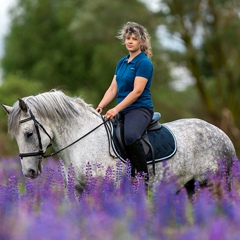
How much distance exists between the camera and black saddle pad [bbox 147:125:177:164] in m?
6.91

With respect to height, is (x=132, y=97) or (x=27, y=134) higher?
(x=132, y=97)

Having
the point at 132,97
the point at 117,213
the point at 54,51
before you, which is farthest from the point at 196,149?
the point at 54,51

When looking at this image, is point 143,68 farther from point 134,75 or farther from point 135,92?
point 135,92

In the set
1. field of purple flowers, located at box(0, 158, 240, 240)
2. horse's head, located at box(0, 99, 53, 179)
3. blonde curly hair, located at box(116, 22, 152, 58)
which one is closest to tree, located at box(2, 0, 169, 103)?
blonde curly hair, located at box(116, 22, 152, 58)

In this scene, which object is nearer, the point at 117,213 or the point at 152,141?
the point at 117,213

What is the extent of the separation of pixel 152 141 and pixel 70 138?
0.87 metres

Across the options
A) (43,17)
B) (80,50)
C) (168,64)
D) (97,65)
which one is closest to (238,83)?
(168,64)

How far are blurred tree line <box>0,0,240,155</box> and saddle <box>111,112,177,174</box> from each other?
9.77 meters

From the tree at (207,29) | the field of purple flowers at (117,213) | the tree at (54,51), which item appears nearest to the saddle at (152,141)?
the field of purple flowers at (117,213)

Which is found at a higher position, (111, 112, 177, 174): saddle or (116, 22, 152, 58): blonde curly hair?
(116, 22, 152, 58): blonde curly hair

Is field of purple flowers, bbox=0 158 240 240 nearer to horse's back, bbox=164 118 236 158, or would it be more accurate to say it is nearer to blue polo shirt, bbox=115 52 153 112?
blue polo shirt, bbox=115 52 153 112

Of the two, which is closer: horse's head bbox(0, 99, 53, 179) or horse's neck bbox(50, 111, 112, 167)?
horse's head bbox(0, 99, 53, 179)

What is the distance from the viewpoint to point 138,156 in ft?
21.9

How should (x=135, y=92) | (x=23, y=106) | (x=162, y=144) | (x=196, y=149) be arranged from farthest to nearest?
(x=196, y=149)
(x=162, y=144)
(x=135, y=92)
(x=23, y=106)
